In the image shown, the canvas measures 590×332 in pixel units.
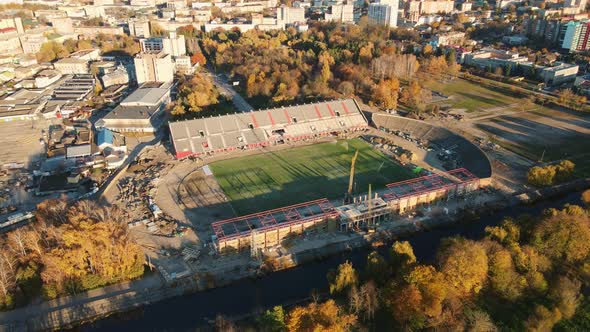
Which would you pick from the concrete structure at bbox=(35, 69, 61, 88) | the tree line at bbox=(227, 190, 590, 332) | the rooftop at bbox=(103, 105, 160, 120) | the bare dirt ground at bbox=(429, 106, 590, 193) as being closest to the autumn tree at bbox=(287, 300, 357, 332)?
the tree line at bbox=(227, 190, 590, 332)

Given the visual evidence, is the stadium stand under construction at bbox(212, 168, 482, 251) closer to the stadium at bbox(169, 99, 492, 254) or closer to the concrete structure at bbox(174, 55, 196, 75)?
the stadium at bbox(169, 99, 492, 254)

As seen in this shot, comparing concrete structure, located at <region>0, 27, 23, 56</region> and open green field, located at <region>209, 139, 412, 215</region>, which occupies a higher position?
concrete structure, located at <region>0, 27, 23, 56</region>

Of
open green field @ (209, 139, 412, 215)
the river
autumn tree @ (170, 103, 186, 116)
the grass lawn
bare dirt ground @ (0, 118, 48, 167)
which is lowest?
the river

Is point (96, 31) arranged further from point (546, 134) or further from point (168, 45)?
point (546, 134)

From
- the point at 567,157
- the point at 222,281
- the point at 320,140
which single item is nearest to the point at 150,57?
the point at 320,140

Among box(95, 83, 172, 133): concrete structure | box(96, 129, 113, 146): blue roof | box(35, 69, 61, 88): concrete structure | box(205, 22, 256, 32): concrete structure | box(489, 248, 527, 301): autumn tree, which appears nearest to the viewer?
box(489, 248, 527, 301): autumn tree

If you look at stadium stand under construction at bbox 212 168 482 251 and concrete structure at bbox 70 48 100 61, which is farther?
concrete structure at bbox 70 48 100 61

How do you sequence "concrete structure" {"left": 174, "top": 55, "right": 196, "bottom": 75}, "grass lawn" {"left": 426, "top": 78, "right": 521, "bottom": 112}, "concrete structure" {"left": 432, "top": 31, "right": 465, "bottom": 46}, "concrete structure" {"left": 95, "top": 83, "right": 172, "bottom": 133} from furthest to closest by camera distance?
"concrete structure" {"left": 432, "top": 31, "right": 465, "bottom": 46}
"concrete structure" {"left": 174, "top": 55, "right": 196, "bottom": 75}
"grass lawn" {"left": 426, "top": 78, "right": 521, "bottom": 112}
"concrete structure" {"left": 95, "top": 83, "right": 172, "bottom": 133}

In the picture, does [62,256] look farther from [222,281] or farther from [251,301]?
[251,301]
